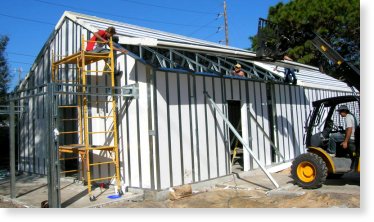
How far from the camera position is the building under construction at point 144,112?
26.6 feet

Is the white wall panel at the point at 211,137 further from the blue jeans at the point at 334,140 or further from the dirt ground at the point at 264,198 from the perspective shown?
the blue jeans at the point at 334,140

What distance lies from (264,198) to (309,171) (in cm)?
142

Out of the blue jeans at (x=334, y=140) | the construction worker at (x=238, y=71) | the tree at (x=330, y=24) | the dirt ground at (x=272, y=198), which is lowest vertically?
the dirt ground at (x=272, y=198)

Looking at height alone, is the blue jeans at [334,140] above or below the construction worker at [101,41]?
below

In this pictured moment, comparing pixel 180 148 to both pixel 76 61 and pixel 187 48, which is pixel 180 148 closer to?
pixel 187 48

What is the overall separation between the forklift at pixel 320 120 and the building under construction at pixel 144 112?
0.67m

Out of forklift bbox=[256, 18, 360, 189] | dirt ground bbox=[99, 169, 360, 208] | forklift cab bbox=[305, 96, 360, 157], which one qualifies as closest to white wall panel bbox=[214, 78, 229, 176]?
dirt ground bbox=[99, 169, 360, 208]

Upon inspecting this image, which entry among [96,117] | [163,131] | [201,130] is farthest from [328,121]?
[96,117]

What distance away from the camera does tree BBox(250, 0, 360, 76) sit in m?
25.5

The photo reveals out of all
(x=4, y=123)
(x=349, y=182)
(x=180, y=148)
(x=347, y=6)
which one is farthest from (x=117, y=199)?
(x=347, y=6)

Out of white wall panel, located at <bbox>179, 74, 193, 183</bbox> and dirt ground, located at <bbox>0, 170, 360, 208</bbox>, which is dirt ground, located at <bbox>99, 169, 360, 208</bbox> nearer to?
dirt ground, located at <bbox>0, 170, 360, 208</bbox>

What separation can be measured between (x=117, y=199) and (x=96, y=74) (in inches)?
142

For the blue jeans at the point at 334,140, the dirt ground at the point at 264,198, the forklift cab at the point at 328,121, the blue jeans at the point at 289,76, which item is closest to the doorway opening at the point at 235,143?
the blue jeans at the point at 289,76

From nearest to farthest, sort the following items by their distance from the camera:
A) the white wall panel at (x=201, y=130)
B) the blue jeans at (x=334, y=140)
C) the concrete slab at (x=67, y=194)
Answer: the concrete slab at (x=67, y=194), the blue jeans at (x=334, y=140), the white wall panel at (x=201, y=130)
